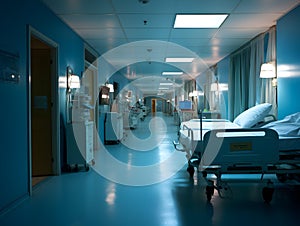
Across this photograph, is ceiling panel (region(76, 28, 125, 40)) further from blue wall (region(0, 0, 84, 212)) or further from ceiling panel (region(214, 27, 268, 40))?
ceiling panel (region(214, 27, 268, 40))

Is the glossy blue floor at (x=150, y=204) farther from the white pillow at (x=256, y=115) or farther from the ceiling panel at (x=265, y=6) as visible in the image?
the ceiling panel at (x=265, y=6)

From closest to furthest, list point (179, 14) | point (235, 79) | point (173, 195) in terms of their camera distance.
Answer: point (173, 195)
point (179, 14)
point (235, 79)

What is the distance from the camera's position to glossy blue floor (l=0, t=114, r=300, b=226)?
272cm

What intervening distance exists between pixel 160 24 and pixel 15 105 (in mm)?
2824

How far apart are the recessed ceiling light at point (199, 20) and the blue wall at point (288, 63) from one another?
969mm

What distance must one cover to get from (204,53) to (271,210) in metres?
5.40

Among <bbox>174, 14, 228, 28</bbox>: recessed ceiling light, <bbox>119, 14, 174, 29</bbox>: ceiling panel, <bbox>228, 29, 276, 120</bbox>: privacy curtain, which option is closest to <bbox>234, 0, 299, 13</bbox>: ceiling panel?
<bbox>174, 14, 228, 28</bbox>: recessed ceiling light

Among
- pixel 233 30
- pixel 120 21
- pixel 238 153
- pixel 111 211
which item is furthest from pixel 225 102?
pixel 111 211

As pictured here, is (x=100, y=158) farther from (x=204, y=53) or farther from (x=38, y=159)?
(x=204, y=53)

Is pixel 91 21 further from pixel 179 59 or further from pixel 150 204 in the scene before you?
pixel 179 59

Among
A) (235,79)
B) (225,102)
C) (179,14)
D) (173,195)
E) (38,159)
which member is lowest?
(173,195)

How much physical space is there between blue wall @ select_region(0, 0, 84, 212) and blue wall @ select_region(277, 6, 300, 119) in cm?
363

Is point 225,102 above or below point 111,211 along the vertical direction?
above

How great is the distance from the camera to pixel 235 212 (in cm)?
292
